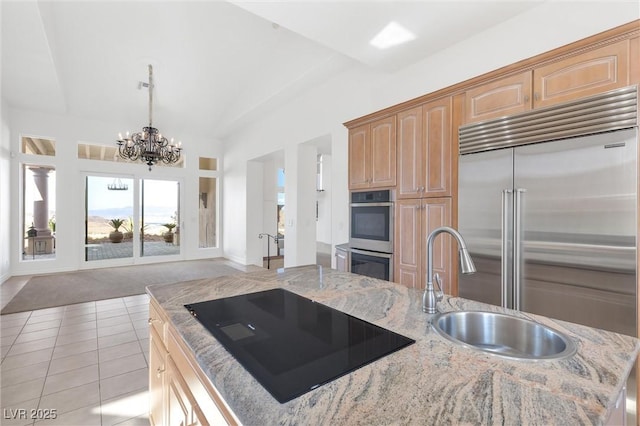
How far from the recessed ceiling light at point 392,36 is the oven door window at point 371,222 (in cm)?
155

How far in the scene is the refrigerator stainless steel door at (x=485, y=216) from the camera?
2170mm

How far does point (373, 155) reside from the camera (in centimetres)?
322

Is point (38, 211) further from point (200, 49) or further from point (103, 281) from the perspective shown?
point (200, 49)

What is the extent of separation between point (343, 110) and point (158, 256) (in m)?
5.97

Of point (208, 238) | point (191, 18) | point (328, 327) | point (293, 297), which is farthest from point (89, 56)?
point (328, 327)

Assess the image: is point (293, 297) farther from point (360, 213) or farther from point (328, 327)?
point (360, 213)

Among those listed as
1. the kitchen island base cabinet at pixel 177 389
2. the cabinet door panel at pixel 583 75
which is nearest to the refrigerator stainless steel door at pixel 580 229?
the cabinet door panel at pixel 583 75

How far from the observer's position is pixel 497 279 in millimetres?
2199

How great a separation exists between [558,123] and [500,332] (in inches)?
59.7

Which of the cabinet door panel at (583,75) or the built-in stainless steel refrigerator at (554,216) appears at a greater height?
the cabinet door panel at (583,75)

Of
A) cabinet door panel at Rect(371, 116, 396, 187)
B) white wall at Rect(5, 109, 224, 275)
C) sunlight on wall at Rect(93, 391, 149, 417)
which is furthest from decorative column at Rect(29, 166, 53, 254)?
cabinet door panel at Rect(371, 116, 396, 187)

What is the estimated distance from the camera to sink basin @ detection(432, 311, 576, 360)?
110cm

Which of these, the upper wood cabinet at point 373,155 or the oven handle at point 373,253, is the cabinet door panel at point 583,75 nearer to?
the upper wood cabinet at point 373,155

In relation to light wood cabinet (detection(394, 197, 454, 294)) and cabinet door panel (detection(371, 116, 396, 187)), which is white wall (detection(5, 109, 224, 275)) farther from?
light wood cabinet (detection(394, 197, 454, 294))
